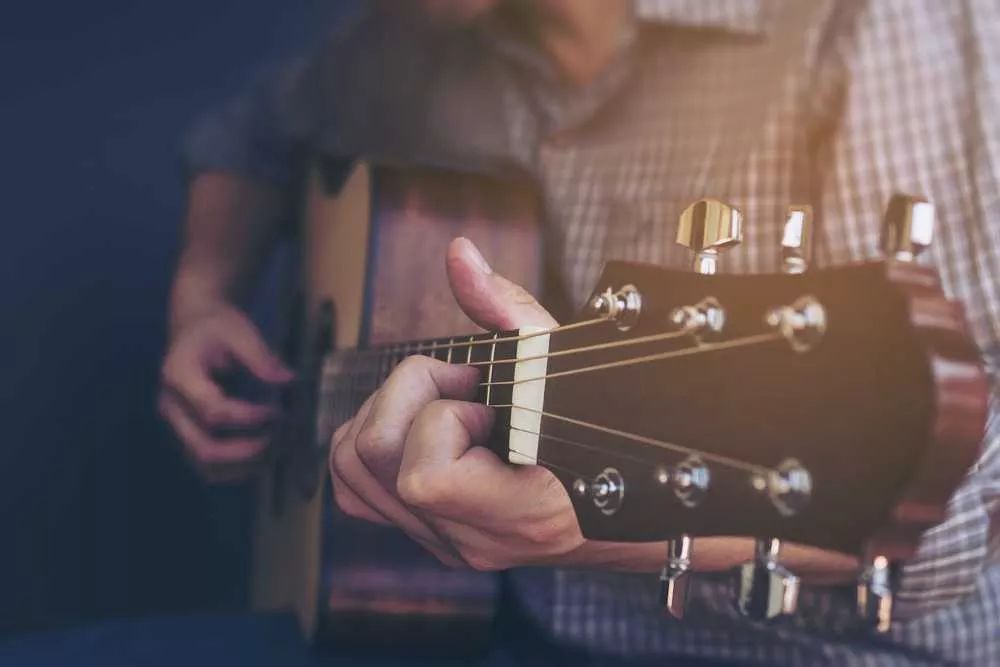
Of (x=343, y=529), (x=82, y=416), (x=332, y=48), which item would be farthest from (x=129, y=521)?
(x=332, y=48)

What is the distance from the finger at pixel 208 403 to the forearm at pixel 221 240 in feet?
0.12

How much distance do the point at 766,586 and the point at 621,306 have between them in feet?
0.35

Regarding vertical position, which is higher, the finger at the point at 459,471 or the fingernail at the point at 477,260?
the fingernail at the point at 477,260

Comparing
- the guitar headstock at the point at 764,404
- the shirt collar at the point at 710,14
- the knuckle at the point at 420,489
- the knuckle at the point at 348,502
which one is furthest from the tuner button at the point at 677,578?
the shirt collar at the point at 710,14

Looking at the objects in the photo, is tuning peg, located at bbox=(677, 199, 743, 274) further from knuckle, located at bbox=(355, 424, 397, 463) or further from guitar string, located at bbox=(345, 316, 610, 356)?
knuckle, located at bbox=(355, 424, 397, 463)

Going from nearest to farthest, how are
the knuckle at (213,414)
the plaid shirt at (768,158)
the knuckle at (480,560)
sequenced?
the knuckle at (480,560) → the plaid shirt at (768,158) → the knuckle at (213,414)

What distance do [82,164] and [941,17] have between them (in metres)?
0.61

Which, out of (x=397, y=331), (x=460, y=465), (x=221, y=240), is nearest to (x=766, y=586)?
(x=460, y=465)

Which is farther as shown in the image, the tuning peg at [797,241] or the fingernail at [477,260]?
the fingernail at [477,260]

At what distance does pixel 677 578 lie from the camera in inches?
13.6

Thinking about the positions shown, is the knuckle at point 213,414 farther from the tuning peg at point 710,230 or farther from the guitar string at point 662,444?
the tuning peg at point 710,230

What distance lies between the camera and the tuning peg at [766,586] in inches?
12.0

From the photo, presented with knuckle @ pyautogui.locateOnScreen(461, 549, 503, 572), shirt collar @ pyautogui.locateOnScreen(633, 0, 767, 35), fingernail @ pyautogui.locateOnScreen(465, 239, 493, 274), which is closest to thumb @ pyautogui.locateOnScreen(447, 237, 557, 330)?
fingernail @ pyautogui.locateOnScreen(465, 239, 493, 274)

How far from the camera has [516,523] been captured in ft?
1.45
